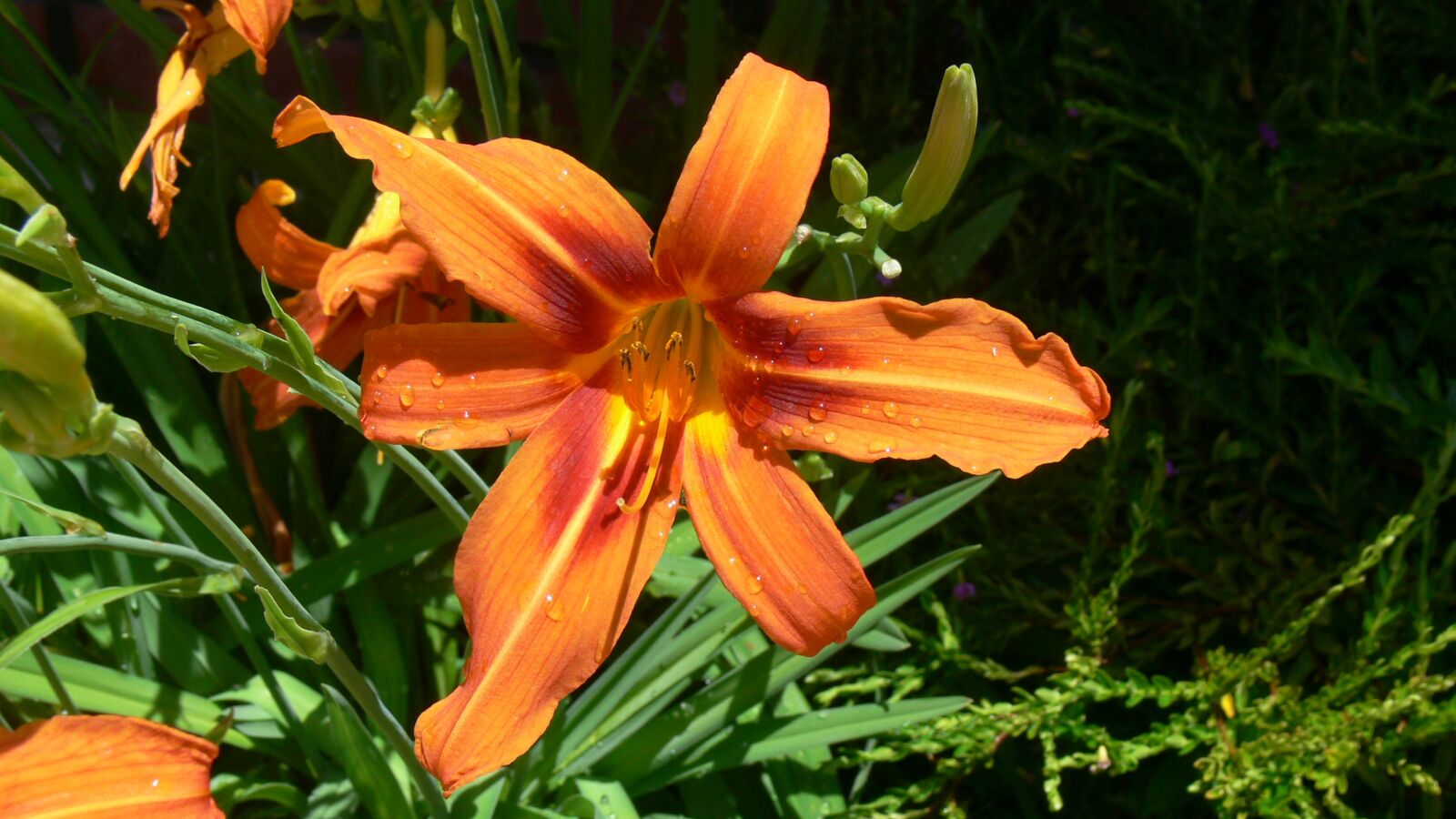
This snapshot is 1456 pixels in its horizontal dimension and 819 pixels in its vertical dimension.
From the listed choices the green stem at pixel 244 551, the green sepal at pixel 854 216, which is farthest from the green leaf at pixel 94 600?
the green sepal at pixel 854 216

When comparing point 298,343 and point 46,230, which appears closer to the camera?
point 46,230

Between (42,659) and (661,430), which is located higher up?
(661,430)

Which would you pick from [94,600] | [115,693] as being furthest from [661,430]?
[115,693]

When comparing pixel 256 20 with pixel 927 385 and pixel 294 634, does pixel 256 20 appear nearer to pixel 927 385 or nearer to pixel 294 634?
pixel 294 634

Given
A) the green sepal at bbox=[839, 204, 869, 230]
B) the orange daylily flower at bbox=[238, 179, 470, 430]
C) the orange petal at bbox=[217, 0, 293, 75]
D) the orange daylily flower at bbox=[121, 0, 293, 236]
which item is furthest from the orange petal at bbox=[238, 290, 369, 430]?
the green sepal at bbox=[839, 204, 869, 230]

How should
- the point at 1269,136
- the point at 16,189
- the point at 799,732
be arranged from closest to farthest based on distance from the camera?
the point at 16,189 → the point at 799,732 → the point at 1269,136

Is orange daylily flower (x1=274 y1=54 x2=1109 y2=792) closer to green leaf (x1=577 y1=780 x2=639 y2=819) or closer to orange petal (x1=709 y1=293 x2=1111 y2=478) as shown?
orange petal (x1=709 y1=293 x2=1111 y2=478)
